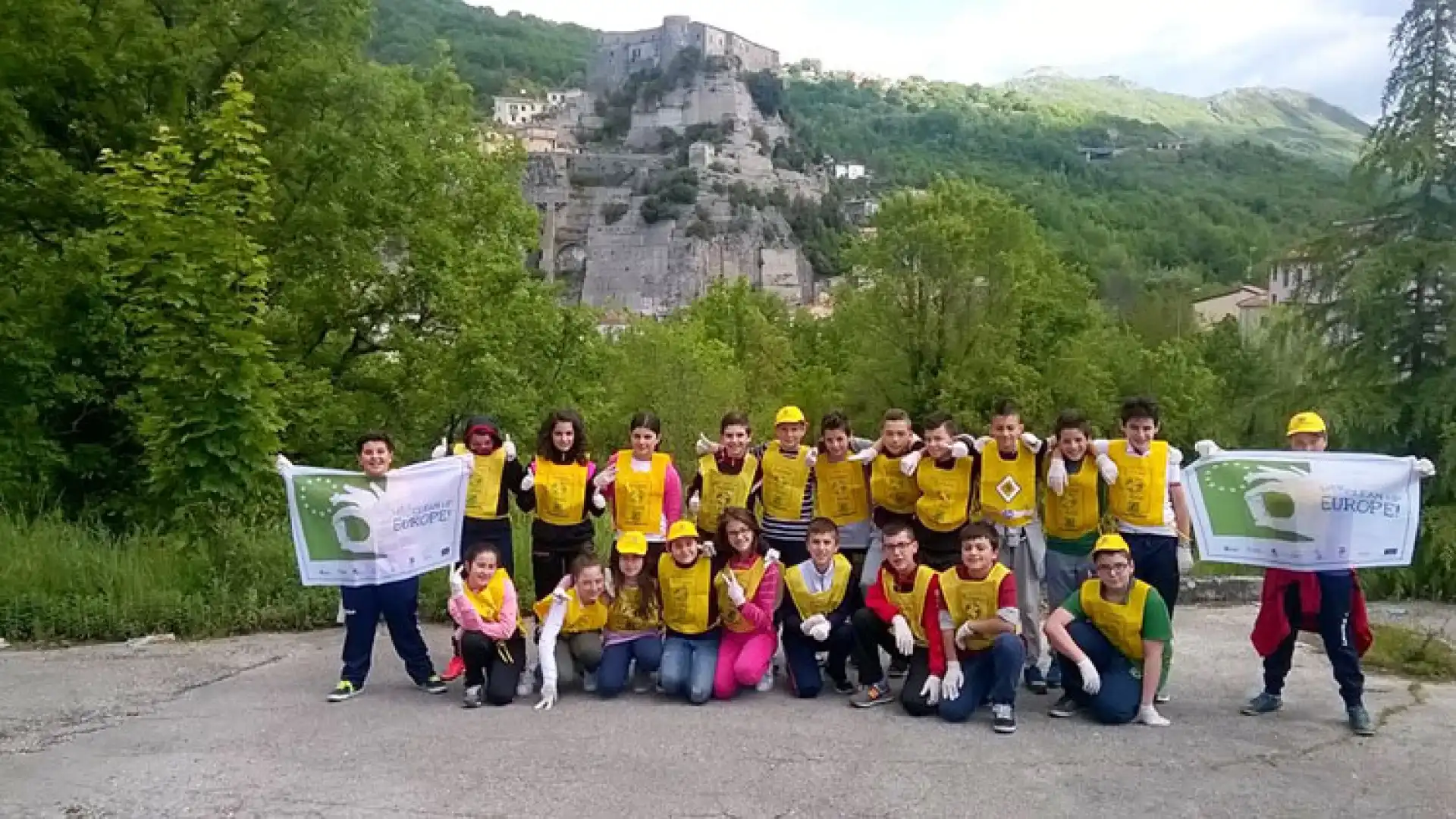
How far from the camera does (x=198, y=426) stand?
9.33 m

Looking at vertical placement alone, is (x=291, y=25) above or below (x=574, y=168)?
below

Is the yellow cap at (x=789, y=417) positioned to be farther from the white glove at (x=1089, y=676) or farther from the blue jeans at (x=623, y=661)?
the white glove at (x=1089, y=676)

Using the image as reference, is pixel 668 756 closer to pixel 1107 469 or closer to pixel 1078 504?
pixel 1078 504

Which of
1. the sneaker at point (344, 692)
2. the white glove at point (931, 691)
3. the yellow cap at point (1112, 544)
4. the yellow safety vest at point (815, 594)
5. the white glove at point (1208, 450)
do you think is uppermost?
the white glove at point (1208, 450)

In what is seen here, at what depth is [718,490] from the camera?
7.59 metres

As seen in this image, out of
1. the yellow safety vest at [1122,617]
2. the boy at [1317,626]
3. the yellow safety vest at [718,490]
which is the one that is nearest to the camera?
the boy at [1317,626]

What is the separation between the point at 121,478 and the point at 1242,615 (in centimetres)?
1201

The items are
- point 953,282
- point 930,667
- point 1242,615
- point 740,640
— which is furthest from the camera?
point 953,282

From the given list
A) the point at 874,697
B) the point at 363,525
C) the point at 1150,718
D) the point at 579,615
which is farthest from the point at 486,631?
the point at 1150,718

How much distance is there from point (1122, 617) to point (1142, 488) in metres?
0.91

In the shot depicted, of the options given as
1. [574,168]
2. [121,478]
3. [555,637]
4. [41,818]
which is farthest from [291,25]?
[574,168]

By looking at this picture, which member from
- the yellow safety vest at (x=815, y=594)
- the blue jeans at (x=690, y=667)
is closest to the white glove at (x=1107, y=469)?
the yellow safety vest at (x=815, y=594)

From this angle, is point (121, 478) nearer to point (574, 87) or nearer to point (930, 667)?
point (930, 667)

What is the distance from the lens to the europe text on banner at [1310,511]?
6371 millimetres
